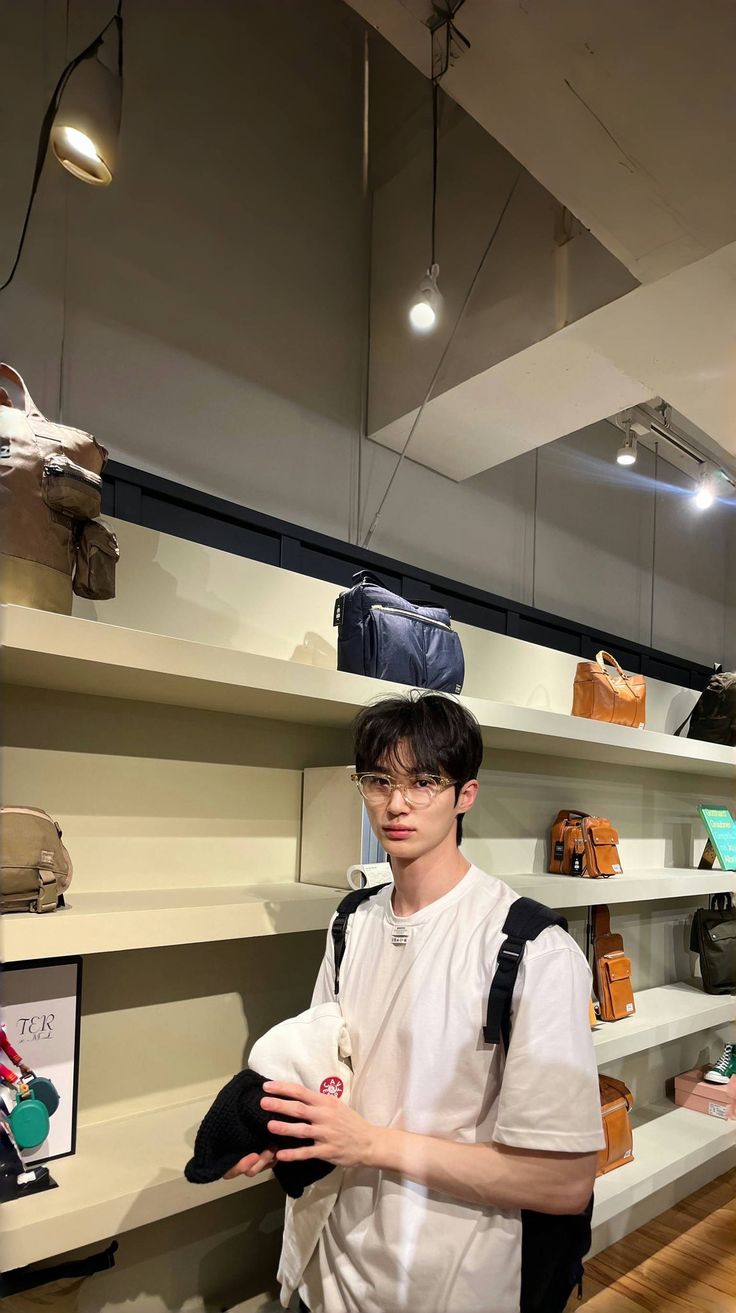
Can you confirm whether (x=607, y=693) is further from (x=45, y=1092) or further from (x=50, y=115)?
(x=50, y=115)

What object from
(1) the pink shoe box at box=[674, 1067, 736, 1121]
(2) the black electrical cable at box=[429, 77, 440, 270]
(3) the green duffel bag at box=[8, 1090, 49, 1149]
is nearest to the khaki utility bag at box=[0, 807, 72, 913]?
(3) the green duffel bag at box=[8, 1090, 49, 1149]

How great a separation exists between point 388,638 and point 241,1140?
1.03 meters

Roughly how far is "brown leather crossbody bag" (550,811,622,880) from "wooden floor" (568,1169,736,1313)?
0.85 metres

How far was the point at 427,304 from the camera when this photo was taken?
192 cm

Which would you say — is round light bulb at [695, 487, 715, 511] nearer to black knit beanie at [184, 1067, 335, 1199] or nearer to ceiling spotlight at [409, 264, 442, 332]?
ceiling spotlight at [409, 264, 442, 332]

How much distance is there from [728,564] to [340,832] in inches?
44.3

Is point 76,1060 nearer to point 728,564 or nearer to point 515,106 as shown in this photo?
point 728,564

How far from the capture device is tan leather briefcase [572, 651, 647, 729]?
2.58 meters

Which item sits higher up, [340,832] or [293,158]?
[293,158]

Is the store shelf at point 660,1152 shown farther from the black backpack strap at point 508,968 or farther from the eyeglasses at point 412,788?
the eyeglasses at point 412,788

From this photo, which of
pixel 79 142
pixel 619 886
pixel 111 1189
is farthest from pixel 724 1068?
pixel 79 142

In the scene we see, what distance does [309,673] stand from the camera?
1563 mm

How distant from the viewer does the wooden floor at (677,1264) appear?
1460 millimetres

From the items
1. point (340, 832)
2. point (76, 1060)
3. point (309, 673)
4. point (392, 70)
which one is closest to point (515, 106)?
point (392, 70)
